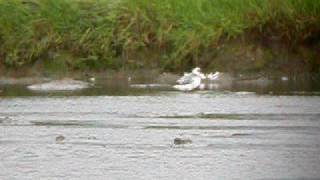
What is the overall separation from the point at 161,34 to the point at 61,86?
6.40ft

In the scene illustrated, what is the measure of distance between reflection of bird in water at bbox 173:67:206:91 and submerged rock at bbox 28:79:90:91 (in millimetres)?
1424

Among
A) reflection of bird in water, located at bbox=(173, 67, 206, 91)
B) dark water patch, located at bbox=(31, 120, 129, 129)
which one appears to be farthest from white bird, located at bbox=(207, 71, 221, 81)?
dark water patch, located at bbox=(31, 120, 129, 129)

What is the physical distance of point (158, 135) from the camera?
11.7 metres

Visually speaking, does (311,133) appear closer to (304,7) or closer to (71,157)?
(71,157)

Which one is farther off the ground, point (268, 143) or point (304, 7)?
point (304, 7)

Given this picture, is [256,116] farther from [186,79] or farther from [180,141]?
[186,79]

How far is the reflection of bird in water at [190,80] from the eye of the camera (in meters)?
16.4

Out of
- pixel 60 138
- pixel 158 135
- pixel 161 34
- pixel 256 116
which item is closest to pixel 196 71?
pixel 161 34

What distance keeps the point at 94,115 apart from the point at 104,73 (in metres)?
4.57

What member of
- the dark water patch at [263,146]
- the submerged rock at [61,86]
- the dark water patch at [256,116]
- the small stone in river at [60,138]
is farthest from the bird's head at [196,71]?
the dark water patch at [263,146]

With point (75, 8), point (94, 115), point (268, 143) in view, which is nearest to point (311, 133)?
point (268, 143)

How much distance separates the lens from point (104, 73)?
706 inches

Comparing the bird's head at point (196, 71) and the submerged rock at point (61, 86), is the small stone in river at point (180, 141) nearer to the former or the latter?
the submerged rock at point (61, 86)

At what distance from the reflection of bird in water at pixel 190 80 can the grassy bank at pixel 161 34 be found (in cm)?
37
